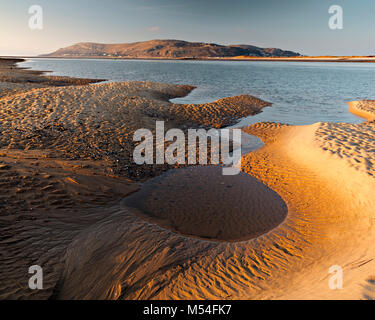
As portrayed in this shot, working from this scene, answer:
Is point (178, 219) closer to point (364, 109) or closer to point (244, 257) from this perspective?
point (244, 257)

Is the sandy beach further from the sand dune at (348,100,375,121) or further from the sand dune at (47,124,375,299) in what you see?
the sand dune at (348,100,375,121)

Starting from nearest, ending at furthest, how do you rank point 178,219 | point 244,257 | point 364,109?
point 244,257 < point 178,219 < point 364,109

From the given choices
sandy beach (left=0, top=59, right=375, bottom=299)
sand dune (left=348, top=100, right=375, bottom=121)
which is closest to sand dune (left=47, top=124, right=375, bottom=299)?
sandy beach (left=0, top=59, right=375, bottom=299)

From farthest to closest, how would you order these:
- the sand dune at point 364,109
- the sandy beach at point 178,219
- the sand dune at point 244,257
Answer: the sand dune at point 364,109, the sandy beach at point 178,219, the sand dune at point 244,257

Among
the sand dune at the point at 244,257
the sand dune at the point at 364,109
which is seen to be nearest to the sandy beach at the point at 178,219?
the sand dune at the point at 244,257

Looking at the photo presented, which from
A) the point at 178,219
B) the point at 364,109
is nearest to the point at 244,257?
the point at 178,219

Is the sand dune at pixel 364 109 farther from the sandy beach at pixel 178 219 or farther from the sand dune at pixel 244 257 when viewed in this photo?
the sand dune at pixel 244 257
